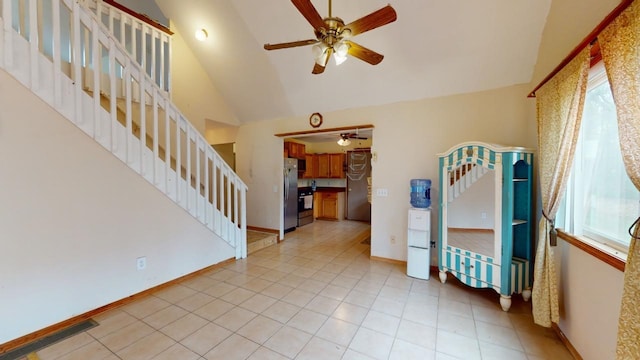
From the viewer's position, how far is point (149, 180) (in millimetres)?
2691

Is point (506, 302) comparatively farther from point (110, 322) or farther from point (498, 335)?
point (110, 322)

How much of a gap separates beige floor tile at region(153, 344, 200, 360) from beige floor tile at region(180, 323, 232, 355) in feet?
0.11

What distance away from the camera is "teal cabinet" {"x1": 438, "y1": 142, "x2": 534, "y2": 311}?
8.03 feet

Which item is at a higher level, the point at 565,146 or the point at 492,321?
the point at 565,146

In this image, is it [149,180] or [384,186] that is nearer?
[149,180]

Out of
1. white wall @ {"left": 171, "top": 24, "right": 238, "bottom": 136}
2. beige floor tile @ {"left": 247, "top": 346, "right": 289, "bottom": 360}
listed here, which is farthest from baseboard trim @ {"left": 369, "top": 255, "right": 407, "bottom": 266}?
white wall @ {"left": 171, "top": 24, "right": 238, "bottom": 136}

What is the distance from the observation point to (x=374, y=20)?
5.83ft

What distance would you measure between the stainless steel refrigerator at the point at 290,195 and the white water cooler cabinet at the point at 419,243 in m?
2.88

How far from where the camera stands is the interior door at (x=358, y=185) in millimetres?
6898

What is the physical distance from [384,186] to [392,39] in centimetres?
199

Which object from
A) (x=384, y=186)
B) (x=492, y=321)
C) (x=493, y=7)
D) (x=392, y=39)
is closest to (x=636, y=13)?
(x=493, y=7)

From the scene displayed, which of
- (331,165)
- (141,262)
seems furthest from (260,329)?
(331,165)

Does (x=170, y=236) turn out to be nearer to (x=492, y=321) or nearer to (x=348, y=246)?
(x=348, y=246)

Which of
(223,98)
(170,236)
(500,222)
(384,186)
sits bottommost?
(170,236)
